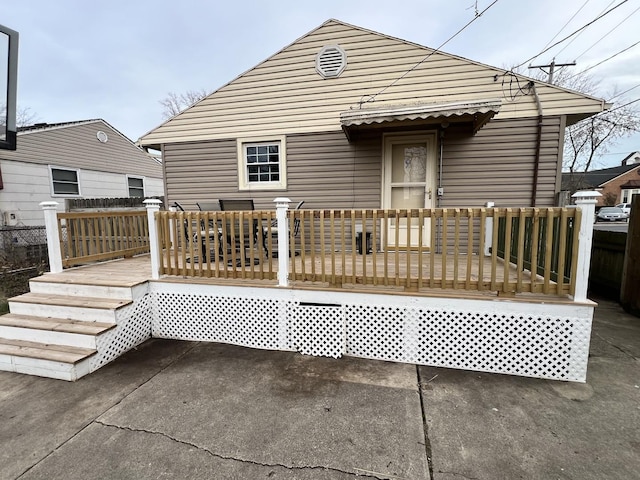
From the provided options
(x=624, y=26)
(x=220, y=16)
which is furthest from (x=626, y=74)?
(x=220, y=16)

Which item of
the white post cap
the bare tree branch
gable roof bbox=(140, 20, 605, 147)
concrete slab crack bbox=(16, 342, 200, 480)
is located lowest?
concrete slab crack bbox=(16, 342, 200, 480)

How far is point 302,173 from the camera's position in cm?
571

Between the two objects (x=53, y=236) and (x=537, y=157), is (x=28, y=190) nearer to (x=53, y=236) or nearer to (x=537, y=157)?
(x=53, y=236)

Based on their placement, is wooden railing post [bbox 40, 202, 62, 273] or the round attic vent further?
the round attic vent

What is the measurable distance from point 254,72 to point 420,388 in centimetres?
577

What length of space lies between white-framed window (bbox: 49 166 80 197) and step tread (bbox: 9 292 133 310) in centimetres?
821

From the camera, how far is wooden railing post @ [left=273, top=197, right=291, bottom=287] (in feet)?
10.9

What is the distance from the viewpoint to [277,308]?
3.45m

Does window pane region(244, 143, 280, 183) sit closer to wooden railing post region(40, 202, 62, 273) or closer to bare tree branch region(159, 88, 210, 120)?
wooden railing post region(40, 202, 62, 273)

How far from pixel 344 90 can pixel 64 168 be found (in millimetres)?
9936

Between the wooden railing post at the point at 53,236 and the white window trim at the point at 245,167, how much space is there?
2834 millimetres

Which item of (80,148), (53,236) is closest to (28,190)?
(80,148)

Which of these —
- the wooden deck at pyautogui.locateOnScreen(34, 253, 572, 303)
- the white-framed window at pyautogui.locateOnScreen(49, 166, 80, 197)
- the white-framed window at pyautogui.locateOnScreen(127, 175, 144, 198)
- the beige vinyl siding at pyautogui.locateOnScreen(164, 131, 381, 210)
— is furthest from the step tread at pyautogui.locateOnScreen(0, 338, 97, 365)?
the white-framed window at pyautogui.locateOnScreen(127, 175, 144, 198)

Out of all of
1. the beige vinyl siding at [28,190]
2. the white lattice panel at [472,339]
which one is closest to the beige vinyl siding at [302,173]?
the white lattice panel at [472,339]
